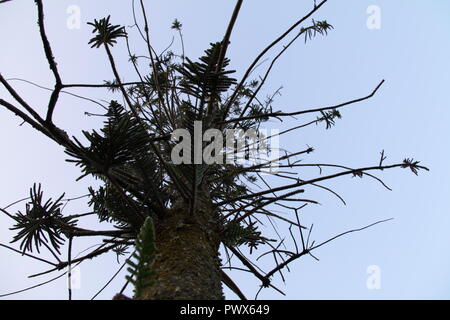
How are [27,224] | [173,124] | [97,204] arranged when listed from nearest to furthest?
[27,224], [97,204], [173,124]

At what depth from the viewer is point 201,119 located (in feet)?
3.64

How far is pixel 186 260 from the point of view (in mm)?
1181

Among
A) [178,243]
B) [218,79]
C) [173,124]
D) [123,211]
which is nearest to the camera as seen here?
[218,79]

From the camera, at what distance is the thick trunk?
3.28ft

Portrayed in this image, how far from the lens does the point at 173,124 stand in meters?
2.31

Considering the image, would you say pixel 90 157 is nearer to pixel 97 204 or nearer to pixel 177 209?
pixel 177 209

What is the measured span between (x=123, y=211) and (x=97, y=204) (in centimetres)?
36

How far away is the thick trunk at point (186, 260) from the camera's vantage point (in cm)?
100

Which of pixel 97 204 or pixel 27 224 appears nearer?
pixel 27 224
